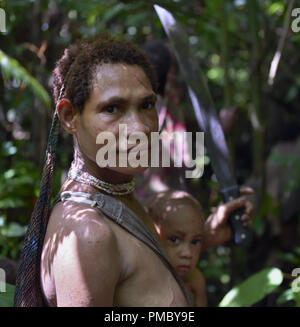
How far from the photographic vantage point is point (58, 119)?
1396mm

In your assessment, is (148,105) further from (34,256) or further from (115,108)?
(34,256)

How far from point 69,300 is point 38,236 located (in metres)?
0.26

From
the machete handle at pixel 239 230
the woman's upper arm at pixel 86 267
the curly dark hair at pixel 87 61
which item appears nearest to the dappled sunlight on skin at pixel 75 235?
the woman's upper arm at pixel 86 267

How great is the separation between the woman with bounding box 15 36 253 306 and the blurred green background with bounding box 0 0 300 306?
58cm

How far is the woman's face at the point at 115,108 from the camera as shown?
127cm

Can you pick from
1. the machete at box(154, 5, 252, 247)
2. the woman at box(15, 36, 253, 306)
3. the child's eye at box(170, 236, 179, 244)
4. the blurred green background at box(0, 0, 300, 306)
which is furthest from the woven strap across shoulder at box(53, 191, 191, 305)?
the blurred green background at box(0, 0, 300, 306)

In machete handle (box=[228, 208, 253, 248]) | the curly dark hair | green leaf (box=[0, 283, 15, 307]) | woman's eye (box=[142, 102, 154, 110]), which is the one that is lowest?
green leaf (box=[0, 283, 15, 307])

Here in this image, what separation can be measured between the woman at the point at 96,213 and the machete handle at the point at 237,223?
0.36 meters

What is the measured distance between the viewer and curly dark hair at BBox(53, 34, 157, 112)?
1.31 metres

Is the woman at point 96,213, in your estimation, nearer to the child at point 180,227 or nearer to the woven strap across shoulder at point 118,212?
the woven strap across shoulder at point 118,212

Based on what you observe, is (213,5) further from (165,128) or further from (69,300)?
(69,300)

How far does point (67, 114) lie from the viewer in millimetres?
1355

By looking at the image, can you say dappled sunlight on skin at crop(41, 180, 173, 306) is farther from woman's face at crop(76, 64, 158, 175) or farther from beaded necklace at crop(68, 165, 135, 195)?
woman's face at crop(76, 64, 158, 175)
